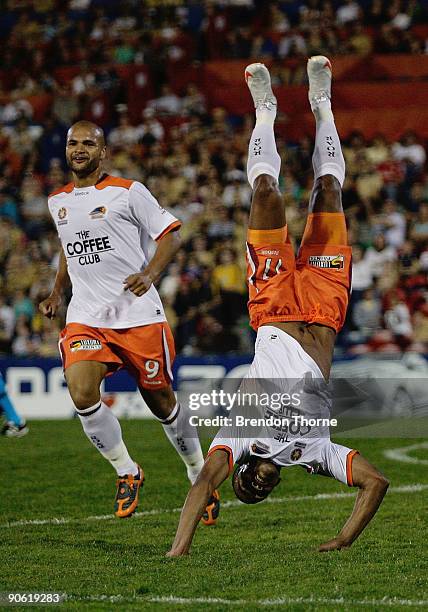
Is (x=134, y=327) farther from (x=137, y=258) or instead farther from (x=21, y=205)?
(x=21, y=205)

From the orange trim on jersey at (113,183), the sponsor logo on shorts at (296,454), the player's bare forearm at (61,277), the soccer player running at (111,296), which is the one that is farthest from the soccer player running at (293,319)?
the player's bare forearm at (61,277)

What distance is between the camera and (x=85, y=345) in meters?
8.01

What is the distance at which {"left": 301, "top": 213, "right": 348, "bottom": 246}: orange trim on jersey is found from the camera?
830 centimetres

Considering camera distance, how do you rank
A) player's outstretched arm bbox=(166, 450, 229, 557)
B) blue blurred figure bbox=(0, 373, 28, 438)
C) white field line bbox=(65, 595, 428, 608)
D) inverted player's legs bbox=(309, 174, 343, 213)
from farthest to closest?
blue blurred figure bbox=(0, 373, 28, 438), inverted player's legs bbox=(309, 174, 343, 213), player's outstretched arm bbox=(166, 450, 229, 557), white field line bbox=(65, 595, 428, 608)

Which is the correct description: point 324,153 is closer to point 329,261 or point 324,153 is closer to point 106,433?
point 329,261

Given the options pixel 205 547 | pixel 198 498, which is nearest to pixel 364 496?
pixel 198 498

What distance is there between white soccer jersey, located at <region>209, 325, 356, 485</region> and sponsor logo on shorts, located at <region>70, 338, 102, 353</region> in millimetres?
1359

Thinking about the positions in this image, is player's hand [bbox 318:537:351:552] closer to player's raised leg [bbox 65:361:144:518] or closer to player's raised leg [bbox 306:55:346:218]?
player's raised leg [bbox 65:361:144:518]

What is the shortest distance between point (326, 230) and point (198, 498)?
2586 mm

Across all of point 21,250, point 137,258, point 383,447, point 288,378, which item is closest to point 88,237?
point 137,258

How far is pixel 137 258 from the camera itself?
8273mm

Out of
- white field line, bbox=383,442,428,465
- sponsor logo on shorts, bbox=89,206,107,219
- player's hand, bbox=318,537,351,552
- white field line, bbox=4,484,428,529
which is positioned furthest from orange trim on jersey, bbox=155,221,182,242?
white field line, bbox=383,442,428,465

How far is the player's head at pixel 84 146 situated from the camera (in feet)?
26.6

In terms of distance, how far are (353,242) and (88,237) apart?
8587 millimetres
